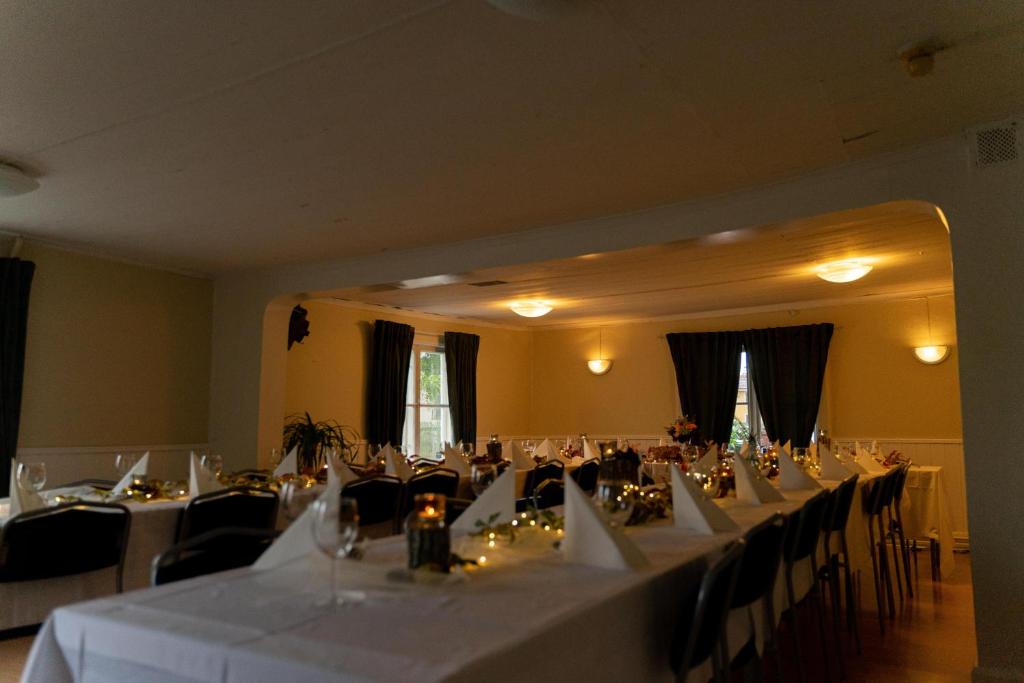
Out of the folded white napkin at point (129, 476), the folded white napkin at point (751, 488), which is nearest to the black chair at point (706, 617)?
the folded white napkin at point (751, 488)

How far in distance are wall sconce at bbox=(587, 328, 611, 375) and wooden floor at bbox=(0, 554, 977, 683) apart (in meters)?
6.03

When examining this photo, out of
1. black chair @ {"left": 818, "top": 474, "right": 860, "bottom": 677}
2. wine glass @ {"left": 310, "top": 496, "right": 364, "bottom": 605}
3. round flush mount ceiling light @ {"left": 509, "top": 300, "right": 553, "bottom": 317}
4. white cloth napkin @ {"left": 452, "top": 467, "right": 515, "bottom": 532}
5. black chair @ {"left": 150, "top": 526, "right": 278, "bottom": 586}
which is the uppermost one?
round flush mount ceiling light @ {"left": 509, "top": 300, "right": 553, "bottom": 317}

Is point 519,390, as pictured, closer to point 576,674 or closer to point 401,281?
point 401,281

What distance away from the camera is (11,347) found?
6000 mm

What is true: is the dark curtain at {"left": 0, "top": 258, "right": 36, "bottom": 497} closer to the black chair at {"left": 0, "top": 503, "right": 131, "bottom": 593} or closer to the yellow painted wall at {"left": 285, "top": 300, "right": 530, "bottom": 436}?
the yellow painted wall at {"left": 285, "top": 300, "right": 530, "bottom": 436}

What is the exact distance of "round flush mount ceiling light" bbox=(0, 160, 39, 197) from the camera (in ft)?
14.3

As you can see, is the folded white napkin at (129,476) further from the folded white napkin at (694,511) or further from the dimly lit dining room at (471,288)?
the folded white napkin at (694,511)

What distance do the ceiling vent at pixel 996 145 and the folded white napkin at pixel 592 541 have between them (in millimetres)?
3042

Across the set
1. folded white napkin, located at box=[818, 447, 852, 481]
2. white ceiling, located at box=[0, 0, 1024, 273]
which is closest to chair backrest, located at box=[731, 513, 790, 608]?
white ceiling, located at box=[0, 0, 1024, 273]

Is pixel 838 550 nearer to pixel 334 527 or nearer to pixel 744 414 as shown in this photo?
pixel 334 527

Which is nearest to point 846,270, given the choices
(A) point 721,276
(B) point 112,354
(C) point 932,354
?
(A) point 721,276

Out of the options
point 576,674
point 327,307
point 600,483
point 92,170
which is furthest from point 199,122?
point 327,307

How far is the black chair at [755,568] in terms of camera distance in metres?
2.35

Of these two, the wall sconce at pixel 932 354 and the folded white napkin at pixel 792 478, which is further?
the wall sconce at pixel 932 354
